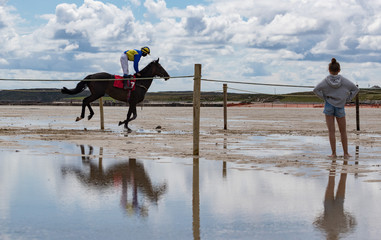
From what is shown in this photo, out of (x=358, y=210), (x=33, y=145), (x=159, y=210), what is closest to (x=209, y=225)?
(x=159, y=210)

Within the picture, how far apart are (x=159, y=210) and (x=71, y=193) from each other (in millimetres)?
1251

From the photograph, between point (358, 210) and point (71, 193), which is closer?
point (358, 210)

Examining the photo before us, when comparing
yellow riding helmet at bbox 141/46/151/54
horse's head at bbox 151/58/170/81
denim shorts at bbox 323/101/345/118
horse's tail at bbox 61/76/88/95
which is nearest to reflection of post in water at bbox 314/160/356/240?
denim shorts at bbox 323/101/345/118

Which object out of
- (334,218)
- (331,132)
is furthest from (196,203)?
(331,132)

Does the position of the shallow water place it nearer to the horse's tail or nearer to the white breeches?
the white breeches

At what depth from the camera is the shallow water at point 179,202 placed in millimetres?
4246

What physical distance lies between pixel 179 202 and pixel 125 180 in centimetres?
150

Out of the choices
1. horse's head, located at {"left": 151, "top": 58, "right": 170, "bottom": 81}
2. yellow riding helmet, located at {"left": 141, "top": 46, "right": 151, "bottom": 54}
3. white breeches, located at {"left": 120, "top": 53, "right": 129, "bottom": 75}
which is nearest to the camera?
white breeches, located at {"left": 120, "top": 53, "right": 129, "bottom": 75}

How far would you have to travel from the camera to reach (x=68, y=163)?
838 centimetres

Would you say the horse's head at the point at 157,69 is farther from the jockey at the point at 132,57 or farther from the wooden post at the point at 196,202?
the wooden post at the point at 196,202

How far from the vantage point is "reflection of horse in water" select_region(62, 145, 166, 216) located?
5.37 m

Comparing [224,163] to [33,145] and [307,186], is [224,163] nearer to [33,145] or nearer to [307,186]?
[307,186]

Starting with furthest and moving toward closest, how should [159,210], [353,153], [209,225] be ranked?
[353,153] → [159,210] → [209,225]

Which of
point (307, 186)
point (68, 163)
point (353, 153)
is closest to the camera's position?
point (307, 186)
